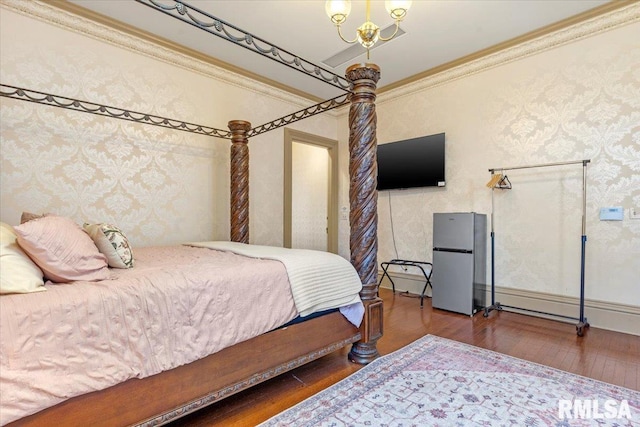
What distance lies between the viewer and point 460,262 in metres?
3.39

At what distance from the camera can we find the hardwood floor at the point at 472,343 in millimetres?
1708

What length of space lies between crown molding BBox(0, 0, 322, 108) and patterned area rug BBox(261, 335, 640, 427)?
11.4 feet

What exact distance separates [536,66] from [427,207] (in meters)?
1.89

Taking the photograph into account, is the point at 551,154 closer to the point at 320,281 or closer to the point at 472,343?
the point at 472,343

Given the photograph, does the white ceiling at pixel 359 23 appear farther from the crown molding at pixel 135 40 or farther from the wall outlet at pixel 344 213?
the wall outlet at pixel 344 213

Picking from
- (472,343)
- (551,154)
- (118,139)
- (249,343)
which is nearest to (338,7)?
(249,343)

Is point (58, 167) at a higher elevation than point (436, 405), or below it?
higher

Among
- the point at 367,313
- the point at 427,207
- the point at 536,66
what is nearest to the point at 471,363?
the point at 367,313

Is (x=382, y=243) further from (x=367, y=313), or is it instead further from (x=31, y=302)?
(x=31, y=302)

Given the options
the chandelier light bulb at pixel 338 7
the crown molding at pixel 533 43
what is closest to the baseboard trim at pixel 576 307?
the crown molding at pixel 533 43

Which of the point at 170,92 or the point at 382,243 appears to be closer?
the point at 170,92

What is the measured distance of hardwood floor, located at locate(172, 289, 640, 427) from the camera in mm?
1708

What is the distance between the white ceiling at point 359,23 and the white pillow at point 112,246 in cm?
209

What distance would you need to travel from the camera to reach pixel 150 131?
322 centimetres
